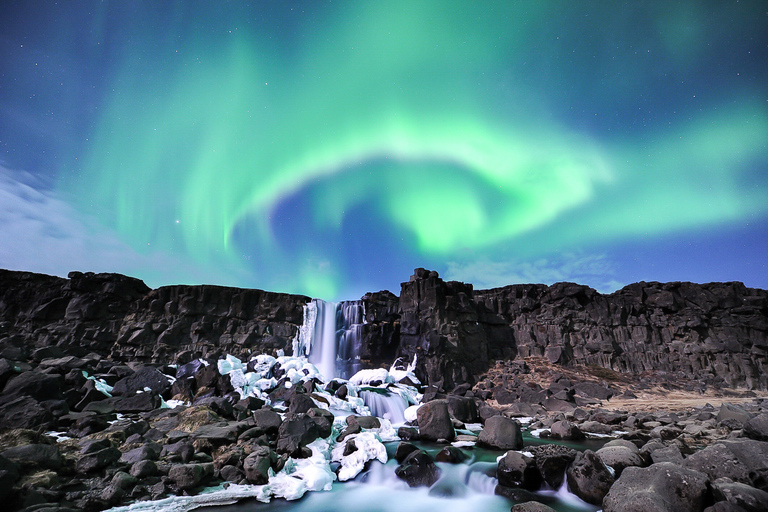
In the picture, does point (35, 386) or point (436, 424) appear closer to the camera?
point (35, 386)

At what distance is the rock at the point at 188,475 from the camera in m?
8.99

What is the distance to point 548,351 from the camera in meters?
35.0

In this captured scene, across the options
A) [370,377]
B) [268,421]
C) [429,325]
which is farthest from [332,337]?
[268,421]

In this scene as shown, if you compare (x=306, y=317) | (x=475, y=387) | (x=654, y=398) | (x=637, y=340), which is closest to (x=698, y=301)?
(x=637, y=340)

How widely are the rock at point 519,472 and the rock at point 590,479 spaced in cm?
95

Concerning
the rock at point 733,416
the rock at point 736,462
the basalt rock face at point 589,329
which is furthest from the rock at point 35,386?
the rock at point 733,416

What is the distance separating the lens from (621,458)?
357 inches

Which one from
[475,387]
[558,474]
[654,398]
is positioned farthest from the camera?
[475,387]

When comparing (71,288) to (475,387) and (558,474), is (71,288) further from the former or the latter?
(558,474)

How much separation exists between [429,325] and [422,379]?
5.11 metres

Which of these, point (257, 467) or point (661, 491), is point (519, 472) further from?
point (257, 467)

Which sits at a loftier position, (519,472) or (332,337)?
(332,337)

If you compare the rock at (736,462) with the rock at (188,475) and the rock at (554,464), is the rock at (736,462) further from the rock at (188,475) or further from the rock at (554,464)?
the rock at (188,475)

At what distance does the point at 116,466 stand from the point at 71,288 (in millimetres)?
31891
